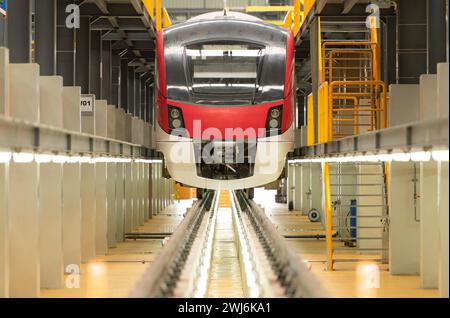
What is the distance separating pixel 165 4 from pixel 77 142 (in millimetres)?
24103

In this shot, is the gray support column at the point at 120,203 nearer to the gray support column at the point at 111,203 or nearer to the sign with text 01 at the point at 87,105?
the gray support column at the point at 111,203

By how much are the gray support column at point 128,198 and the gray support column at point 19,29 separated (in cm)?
612

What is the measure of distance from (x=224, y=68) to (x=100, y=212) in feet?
10.2

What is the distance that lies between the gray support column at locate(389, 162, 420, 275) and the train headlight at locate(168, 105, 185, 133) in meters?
3.10

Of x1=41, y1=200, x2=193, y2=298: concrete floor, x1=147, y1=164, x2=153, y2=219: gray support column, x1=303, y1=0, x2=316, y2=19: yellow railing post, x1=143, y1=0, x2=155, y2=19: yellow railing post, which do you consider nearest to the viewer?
x1=41, y1=200, x2=193, y2=298: concrete floor

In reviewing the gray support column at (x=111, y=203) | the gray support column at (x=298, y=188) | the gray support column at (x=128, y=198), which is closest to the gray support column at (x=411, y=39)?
the gray support column at (x=111, y=203)

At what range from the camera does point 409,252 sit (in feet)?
40.9

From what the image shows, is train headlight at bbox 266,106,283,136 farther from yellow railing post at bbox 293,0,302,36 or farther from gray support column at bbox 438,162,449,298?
yellow railing post at bbox 293,0,302,36

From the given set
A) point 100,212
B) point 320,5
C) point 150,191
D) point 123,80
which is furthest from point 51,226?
point 123,80

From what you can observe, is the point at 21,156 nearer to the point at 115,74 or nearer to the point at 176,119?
the point at 176,119

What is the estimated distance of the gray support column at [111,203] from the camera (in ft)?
51.6

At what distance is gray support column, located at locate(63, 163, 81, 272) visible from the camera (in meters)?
12.0

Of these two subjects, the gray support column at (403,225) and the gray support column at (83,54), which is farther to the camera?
the gray support column at (83,54)

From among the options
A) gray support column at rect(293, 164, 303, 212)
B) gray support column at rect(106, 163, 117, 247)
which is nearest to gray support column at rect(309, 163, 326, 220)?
gray support column at rect(293, 164, 303, 212)
